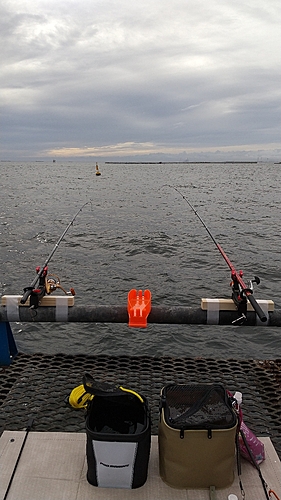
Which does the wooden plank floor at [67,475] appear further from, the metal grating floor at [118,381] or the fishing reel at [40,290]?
the fishing reel at [40,290]

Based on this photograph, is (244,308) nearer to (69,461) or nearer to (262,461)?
(262,461)

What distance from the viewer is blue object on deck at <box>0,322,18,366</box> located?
16.4ft

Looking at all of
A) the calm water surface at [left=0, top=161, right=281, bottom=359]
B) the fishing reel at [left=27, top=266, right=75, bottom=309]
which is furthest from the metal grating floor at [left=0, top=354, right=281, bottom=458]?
the calm water surface at [left=0, top=161, right=281, bottom=359]

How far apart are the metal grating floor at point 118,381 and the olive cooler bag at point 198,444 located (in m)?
1.31

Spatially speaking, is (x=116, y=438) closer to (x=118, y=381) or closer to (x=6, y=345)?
(x=118, y=381)

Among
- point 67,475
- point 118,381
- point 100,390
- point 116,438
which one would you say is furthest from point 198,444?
point 118,381

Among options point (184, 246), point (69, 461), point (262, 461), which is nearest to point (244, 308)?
point (262, 461)

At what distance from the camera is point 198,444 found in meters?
3.20

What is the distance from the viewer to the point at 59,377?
552cm

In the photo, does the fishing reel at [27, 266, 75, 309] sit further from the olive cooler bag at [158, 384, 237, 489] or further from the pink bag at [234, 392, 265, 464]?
the pink bag at [234, 392, 265, 464]

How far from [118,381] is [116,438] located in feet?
7.49

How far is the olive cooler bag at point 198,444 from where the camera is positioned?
3172 mm

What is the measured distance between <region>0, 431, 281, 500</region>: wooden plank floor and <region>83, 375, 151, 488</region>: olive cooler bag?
11 centimetres

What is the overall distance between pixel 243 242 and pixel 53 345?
38.1 feet
